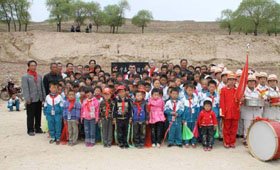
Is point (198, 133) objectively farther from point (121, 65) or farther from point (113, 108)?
point (121, 65)

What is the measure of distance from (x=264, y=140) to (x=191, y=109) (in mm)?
1698

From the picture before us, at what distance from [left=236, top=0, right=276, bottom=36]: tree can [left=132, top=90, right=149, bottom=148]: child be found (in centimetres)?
3652

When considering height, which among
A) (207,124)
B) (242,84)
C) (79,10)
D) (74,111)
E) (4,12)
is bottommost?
(207,124)

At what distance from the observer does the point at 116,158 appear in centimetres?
514

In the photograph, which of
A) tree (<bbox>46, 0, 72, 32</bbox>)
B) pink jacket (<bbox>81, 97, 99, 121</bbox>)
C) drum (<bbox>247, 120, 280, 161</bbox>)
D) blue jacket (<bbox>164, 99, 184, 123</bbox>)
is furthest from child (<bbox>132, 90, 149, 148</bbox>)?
tree (<bbox>46, 0, 72, 32</bbox>)

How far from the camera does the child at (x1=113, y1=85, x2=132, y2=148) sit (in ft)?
19.1

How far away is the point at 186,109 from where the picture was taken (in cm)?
590

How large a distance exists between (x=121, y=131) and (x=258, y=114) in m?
3.39

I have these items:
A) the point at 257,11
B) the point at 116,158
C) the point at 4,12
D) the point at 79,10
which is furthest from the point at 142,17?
the point at 116,158

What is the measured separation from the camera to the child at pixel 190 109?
19.4ft

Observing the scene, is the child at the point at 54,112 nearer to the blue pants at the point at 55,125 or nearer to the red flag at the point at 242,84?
the blue pants at the point at 55,125

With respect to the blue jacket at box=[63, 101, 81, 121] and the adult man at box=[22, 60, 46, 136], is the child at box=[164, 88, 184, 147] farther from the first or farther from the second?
the adult man at box=[22, 60, 46, 136]

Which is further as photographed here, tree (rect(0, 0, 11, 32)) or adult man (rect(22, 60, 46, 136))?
tree (rect(0, 0, 11, 32))

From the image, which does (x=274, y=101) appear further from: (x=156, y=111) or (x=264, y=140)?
(x=156, y=111)
